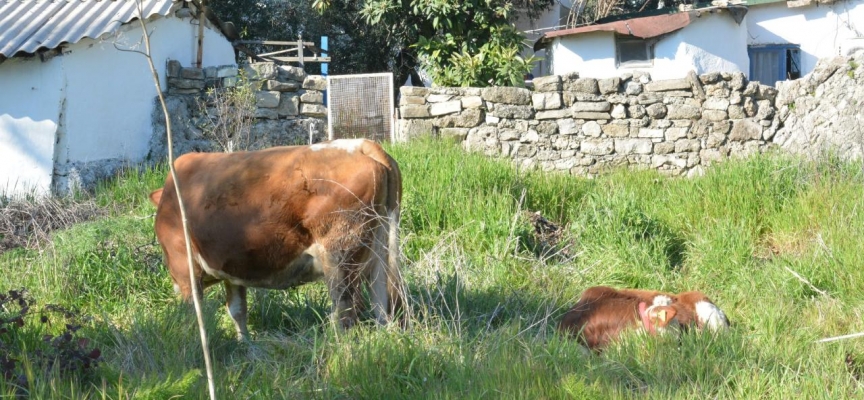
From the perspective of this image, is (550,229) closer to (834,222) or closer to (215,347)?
(834,222)

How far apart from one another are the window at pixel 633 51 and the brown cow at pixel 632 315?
599 inches

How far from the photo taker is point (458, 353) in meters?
5.00

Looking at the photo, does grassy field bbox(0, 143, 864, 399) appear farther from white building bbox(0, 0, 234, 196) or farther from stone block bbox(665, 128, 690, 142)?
stone block bbox(665, 128, 690, 142)

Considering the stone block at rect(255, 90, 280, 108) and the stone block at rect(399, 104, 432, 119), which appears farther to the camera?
the stone block at rect(255, 90, 280, 108)

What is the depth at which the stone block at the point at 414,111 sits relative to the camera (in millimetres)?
12703

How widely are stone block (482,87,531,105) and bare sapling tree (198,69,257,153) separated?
331cm

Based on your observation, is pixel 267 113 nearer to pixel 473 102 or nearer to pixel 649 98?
pixel 473 102

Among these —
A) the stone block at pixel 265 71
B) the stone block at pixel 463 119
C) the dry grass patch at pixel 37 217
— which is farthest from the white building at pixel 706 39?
the dry grass patch at pixel 37 217

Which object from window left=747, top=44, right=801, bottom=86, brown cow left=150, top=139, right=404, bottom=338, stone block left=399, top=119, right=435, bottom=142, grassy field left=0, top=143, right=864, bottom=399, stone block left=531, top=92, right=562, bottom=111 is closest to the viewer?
grassy field left=0, top=143, right=864, bottom=399

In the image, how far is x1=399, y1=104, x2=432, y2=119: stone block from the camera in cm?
1270

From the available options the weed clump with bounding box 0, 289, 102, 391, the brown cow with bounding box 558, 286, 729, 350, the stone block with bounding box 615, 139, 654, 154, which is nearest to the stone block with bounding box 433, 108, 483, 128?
the stone block with bounding box 615, 139, 654, 154

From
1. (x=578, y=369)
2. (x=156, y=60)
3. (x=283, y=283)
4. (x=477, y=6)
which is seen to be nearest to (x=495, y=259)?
(x=283, y=283)

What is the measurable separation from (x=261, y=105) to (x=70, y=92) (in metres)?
2.60

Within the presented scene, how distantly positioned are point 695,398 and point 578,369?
651 mm
